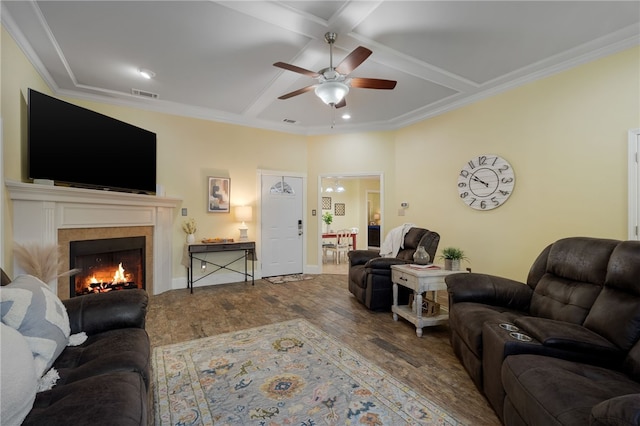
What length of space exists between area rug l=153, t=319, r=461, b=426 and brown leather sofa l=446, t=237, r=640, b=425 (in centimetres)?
50

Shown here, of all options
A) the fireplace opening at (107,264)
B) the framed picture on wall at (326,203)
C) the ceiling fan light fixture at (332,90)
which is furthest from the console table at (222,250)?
the framed picture on wall at (326,203)

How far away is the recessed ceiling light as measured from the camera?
3.49 m

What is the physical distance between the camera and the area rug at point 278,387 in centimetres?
171

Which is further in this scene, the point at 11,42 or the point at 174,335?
the point at 174,335

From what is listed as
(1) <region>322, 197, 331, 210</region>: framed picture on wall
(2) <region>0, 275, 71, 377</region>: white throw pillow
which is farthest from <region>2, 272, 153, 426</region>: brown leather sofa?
(1) <region>322, 197, 331, 210</region>: framed picture on wall

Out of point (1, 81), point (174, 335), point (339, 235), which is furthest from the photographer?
point (339, 235)

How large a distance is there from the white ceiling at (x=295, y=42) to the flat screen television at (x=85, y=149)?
0.60m

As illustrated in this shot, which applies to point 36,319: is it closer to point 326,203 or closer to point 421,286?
point 421,286

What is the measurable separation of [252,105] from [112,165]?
2.12 metres

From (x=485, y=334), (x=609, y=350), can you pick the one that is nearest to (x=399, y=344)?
(x=485, y=334)

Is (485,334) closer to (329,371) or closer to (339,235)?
(329,371)

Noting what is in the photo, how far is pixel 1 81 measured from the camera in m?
2.50

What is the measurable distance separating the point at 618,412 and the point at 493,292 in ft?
5.41

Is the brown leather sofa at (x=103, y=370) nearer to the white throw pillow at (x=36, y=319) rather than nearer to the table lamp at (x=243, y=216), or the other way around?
the white throw pillow at (x=36, y=319)
